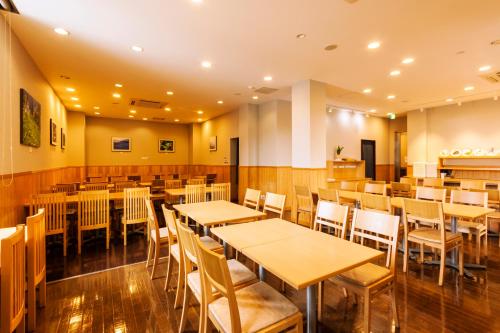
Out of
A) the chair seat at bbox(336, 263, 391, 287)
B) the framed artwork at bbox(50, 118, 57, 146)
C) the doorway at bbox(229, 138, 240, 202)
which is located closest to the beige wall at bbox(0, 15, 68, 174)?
the framed artwork at bbox(50, 118, 57, 146)

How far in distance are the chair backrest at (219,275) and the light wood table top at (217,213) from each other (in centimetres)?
97

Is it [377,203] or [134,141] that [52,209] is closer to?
[377,203]

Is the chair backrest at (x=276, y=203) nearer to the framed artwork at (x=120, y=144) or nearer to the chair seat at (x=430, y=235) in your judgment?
the chair seat at (x=430, y=235)

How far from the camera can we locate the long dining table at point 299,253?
138 centimetres

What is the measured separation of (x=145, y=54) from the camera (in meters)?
4.31

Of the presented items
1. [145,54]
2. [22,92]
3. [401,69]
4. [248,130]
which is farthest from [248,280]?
[248,130]

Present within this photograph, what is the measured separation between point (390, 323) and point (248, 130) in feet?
21.4

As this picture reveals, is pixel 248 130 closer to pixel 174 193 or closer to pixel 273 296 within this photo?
pixel 174 193

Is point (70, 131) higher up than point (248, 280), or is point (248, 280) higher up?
point (70, 131)

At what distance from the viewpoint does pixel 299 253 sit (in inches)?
65.0

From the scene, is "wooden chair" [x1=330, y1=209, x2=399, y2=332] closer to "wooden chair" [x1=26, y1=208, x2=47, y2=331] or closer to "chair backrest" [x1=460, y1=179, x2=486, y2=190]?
"wooden chair" [x1=26, y1=208, x2=47, y2=331]

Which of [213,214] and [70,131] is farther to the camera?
[70,131]

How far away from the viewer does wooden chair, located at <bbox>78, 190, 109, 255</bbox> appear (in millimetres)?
3780

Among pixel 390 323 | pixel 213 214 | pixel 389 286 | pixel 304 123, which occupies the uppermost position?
pixel 304 123
